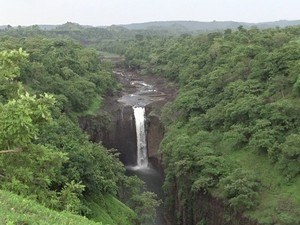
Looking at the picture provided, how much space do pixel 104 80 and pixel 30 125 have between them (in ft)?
134

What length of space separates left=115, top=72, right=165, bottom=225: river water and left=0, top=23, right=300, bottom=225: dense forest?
3.56 metres

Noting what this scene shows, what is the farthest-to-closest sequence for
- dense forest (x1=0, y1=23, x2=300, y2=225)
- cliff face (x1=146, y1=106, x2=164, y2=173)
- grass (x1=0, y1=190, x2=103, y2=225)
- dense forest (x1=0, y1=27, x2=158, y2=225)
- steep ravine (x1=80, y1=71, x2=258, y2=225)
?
cliff face (x1=146, y1=106, x2=164, y2=173) < steep ravine (x1=80, y1=71, x2=258, y2=225) < dense forest (x1=0, y1=23, x2=300, y2=225) < dense forest (x1=0, y1=27, x2=158, y2=225) < grass (x1=0, y1=190, x2=103, y2=225)

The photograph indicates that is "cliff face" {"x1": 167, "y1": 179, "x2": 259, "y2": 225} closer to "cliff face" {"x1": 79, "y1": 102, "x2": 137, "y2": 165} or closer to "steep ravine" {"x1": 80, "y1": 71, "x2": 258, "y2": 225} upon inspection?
"steep ravine" {"x1": 80, "y1": 71, "x2": 258, "y2": 225}

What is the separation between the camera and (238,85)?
35781mm

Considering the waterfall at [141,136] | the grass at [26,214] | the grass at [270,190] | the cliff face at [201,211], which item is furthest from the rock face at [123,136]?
the grass at [26,214]

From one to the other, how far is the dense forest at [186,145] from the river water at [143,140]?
3.56 metres

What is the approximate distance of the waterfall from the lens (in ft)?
142

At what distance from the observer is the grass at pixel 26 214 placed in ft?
34.0

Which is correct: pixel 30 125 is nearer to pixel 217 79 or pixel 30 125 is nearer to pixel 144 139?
pixel 217 79

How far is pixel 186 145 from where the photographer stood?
30.3 m

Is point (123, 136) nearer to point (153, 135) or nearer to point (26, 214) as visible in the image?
point (153, 135)

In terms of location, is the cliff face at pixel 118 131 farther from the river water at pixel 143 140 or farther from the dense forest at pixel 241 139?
the dense forest at pixel 241 139

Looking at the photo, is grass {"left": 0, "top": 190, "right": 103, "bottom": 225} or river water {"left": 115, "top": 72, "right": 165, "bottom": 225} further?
river water {"left": 115, "top": 72, "right": 165, "bottom": 225}

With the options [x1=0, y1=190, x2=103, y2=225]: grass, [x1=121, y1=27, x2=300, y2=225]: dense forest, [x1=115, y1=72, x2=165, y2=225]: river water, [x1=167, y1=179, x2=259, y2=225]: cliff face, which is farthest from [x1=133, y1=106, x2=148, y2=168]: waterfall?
[x1=0, y1=190, x2=103, y2=225]: grass
